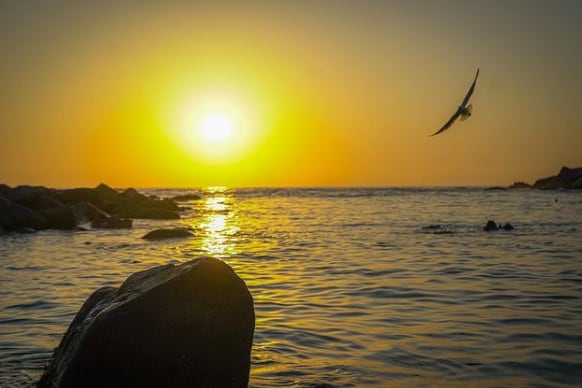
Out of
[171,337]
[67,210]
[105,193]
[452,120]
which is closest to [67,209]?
[67,210]

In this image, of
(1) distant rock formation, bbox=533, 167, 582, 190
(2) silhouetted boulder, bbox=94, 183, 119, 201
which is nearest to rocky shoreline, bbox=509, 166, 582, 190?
(1) distant rock formation, bbox=533, 167, 582, 190

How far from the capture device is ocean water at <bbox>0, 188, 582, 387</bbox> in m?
6.87

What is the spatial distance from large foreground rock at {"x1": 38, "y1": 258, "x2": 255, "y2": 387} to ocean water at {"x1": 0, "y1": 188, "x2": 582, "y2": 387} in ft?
3.10

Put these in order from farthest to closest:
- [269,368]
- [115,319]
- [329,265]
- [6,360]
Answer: [329,265] < [6,360] < [269,368] < [115,319]

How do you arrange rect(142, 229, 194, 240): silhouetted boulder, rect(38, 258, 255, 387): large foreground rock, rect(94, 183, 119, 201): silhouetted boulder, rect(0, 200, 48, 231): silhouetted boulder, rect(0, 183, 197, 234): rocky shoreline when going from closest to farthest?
rect(38, 258, 255, 387): large foreground rock, rect(142, 229, 194, 240): silhouetted boulder, rect(0, 200, 48, 231): silhouetted boulder, rect(0, 183, 197, 234): rocky shoreline, rect(94, 183, 119, 201): silhouetted boulder

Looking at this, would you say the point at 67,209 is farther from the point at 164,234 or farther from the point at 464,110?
the point at 464,110

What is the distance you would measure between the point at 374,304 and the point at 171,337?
567 cm

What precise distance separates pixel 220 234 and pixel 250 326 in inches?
902

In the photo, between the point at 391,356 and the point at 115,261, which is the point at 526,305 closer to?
the point at 391,356

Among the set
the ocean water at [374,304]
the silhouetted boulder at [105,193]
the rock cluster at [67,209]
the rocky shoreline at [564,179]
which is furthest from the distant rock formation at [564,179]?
the ocean water at [374,304]

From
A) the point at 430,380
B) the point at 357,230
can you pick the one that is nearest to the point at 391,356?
the point at 430,380

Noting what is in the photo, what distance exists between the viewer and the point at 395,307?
1027cm

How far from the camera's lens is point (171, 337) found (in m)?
5.57

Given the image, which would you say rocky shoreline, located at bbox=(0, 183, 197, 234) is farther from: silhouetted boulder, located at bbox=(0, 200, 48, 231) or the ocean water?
the ocean water
